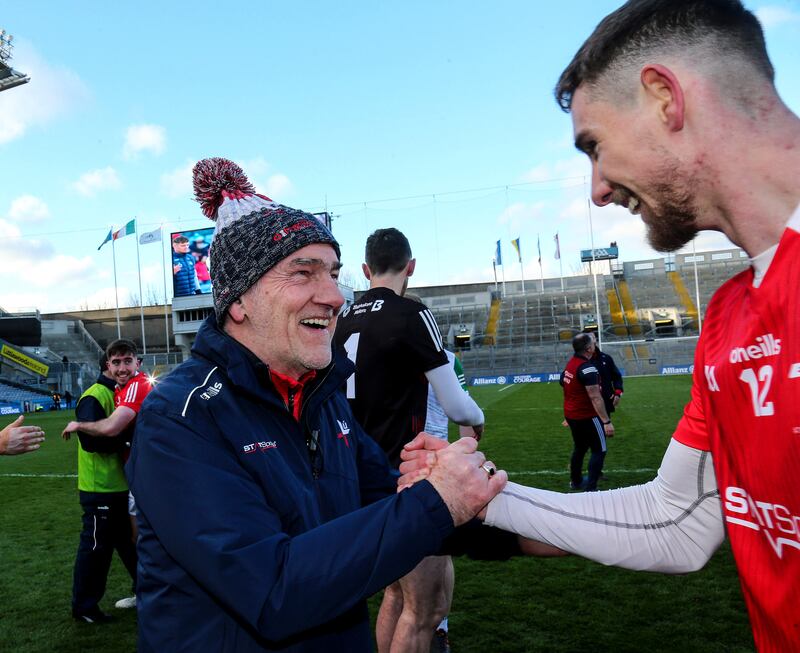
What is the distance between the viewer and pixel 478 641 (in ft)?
15.3

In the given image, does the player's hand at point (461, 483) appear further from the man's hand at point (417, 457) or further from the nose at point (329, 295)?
the nose at point (329, 295)

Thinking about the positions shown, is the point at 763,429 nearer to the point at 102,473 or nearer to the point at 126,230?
the point at 102,473

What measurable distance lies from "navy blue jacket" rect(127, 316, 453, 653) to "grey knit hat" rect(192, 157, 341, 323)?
0.54ft

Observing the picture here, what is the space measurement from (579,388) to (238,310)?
7754mm

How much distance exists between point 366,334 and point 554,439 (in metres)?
10.8

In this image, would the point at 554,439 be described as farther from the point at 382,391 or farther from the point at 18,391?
the point at 18,391

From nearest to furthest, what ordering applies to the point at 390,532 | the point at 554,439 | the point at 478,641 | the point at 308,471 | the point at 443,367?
1. the point at 390,532
2. the point at 308,471
3. the point at 443,367
4. the point at 478,641
5. the point at 554,439

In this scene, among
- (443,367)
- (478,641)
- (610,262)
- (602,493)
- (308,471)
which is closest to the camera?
(308,471)

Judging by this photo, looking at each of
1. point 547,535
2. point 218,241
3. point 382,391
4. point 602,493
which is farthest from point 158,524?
point 382,391

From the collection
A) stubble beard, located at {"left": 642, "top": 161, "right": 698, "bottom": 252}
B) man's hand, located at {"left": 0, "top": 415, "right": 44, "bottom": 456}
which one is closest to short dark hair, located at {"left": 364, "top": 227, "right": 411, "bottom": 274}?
stubble beard, located at {"left": 642, "top": 161, "right": 698, "bottom": 252}

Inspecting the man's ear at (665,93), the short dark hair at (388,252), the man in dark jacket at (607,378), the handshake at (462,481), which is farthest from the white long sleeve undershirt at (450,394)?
the man in dark jacket at (607,378)

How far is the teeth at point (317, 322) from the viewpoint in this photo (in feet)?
7.04

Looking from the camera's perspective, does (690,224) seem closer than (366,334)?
Yes

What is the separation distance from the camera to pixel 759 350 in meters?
1.42
